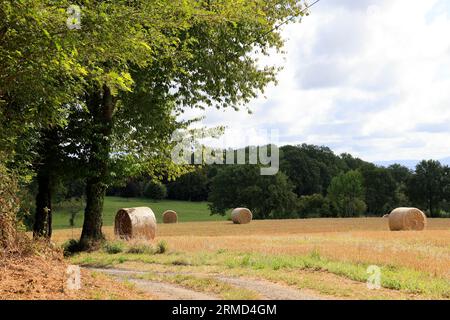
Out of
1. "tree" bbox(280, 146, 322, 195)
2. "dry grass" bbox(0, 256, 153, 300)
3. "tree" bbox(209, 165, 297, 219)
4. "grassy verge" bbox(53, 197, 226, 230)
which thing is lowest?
"grassy verge" bbox(53, 197, 226, 230)

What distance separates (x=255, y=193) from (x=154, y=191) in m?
38.9

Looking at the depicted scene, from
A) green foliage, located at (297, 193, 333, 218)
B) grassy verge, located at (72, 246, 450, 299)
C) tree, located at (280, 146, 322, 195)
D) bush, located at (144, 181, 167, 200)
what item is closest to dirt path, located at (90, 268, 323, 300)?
grassy verge, located at (72, 246, 450, 299)

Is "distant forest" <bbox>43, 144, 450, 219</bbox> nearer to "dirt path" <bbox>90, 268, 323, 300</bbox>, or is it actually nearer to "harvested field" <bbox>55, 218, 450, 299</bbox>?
"harvested field" <bbox>55, 218, 450, 299</bbox>

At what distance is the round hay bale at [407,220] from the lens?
124ft

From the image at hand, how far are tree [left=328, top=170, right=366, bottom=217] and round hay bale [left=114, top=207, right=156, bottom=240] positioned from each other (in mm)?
66676

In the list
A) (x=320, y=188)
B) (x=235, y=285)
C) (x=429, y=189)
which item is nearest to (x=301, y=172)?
(x=320, y=188)

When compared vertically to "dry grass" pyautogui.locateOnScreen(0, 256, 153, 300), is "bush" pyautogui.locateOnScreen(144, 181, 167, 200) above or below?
above

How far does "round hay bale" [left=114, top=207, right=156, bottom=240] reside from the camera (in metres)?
28.0

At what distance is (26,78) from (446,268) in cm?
1190

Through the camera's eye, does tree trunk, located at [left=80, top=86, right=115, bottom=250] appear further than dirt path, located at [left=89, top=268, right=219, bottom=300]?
Yes

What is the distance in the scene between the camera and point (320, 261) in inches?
618

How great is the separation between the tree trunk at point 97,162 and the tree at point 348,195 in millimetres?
71253
